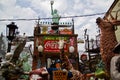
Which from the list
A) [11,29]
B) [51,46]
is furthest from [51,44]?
[11,29]

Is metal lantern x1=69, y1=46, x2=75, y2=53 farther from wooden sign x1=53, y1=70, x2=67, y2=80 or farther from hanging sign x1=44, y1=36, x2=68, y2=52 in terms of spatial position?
wooden sign x1=53, y1=70, x2=67, y2=80

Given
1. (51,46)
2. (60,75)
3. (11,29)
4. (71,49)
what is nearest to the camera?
(60,75)

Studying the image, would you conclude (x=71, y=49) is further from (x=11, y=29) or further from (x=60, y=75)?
(x=60, y=75)

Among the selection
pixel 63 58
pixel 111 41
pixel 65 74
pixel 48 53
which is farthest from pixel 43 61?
pixel 111 41

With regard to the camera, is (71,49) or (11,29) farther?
(71,49)

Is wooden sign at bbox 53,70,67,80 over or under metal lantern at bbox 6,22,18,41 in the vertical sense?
under

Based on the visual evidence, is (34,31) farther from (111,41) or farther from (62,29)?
(111,41)

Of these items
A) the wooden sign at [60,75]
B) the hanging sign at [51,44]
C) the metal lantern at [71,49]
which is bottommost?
the wooden sign at [60,75]

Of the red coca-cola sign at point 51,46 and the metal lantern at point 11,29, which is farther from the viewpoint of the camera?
Result: the red coca-cola sign at point 51,46

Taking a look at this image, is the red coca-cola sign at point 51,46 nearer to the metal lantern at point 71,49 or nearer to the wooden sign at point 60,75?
the metal lantern at point 71,49

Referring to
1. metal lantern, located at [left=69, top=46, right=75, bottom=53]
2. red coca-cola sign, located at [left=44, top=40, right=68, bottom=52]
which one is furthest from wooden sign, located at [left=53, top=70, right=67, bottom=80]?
red coca-cola sign, located at [left=44, top=40, right=68, bottom=52]

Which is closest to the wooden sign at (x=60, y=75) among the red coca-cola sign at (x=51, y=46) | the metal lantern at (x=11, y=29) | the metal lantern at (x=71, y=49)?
the metal lantern at (x=11, y=29)

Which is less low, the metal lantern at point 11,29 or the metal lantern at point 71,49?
the metal lantern at point 11,29

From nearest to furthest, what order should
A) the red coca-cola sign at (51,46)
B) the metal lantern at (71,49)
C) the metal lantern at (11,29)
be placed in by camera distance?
the metal lantern at (11,29) < the metal lantern at (71,49) < the red coca-cola sign at (51,46)
